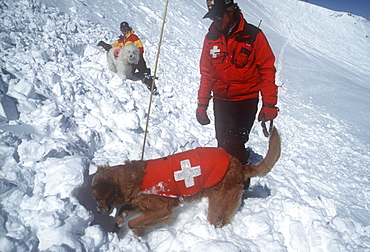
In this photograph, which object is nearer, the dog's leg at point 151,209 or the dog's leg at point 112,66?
the dog's leg at point 151,209

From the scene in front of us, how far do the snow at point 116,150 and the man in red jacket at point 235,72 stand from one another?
43.4 inches

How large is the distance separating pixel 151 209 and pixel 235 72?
189 centimetres

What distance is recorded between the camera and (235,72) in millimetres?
2678

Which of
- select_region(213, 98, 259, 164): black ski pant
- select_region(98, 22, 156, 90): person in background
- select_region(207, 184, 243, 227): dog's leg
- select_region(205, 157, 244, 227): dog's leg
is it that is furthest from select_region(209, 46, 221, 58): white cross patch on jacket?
select_region(98, 22, 156, 90): person in background

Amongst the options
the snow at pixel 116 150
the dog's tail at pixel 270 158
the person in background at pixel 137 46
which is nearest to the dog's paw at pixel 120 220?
the snow at pixel 116 150

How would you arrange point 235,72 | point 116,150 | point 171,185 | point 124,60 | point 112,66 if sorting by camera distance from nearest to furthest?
point 171,185 → point 235,72 → point 116,150 → point 124,60 → point 112,66

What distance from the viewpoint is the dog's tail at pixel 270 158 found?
9.21 feet

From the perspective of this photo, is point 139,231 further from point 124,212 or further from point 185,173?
point 185,173

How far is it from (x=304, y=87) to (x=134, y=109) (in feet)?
29.6

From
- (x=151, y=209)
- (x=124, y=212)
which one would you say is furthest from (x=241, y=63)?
(x=124, y=212)

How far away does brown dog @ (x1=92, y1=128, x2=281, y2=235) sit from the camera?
2.47m

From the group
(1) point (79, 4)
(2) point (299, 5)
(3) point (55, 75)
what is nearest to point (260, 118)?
(3) point (55, 75)

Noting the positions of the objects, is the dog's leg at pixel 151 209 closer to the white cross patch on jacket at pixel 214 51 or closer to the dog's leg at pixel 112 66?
the white cross patch on jacket at pixel 214 51

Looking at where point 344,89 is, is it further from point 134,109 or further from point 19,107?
point 19,107
